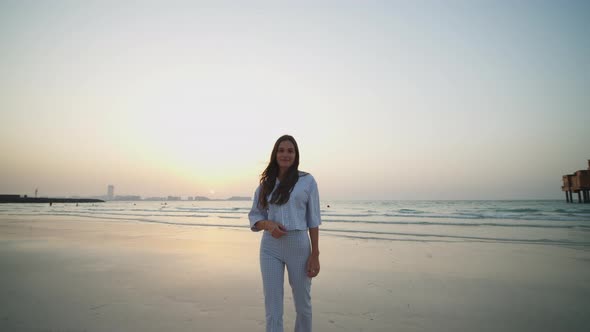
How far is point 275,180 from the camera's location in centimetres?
259

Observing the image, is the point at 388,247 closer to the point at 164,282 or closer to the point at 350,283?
the point at 350,283

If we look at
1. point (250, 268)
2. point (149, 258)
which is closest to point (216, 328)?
point (250, 268)

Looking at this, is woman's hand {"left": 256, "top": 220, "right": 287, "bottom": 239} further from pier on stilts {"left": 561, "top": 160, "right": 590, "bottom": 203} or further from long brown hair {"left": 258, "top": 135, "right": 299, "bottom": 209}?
pier on stilts {"left": 561, "top": 160, "right": 590, "bottom": 203}

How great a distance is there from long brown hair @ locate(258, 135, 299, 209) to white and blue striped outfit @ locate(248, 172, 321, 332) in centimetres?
5

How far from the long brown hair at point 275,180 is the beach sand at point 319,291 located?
1.77 meters

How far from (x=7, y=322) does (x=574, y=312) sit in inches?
272

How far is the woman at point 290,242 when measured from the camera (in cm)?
240

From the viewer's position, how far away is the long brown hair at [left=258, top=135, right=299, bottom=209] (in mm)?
2447

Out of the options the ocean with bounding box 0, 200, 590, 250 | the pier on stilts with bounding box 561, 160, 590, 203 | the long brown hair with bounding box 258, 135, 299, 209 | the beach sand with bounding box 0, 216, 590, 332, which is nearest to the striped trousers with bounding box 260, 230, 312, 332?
the long brown hair with bounding box 258, 135, 299, 209

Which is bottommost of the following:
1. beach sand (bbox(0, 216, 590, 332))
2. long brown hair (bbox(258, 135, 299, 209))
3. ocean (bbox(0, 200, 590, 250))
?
ocean (bbox(0, 200, 590, 250))

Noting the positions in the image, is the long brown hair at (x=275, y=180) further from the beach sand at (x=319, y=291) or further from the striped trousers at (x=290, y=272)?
the beach sand at (x=319, y=291)

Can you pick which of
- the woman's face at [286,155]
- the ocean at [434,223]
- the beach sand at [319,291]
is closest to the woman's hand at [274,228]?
the woman's face at [286,155]

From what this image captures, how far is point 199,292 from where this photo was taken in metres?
4.80

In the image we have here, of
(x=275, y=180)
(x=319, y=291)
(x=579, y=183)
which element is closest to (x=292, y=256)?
(x=275, y=180)
